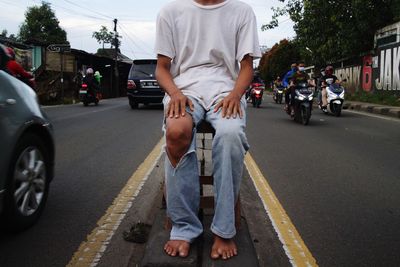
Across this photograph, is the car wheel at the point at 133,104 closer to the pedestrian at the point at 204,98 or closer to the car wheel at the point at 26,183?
the car wheel at the point at 26,183

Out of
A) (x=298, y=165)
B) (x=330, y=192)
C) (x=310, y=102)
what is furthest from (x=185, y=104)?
(x=310, y=102)

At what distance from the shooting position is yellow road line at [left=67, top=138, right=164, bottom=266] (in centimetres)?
296

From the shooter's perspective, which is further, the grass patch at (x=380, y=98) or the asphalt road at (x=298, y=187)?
the grass patch at (x=380, y=98)

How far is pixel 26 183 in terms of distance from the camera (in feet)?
11.1

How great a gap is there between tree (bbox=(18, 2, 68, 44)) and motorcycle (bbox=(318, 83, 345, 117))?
6438 centimetres

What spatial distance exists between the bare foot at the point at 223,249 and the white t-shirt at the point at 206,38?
94cm

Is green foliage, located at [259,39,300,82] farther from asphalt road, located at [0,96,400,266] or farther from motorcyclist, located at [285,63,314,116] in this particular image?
asphalt road, located at [0,96,400,266]

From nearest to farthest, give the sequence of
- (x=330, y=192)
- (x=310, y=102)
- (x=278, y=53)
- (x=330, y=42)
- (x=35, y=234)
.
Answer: (x=35, y=234)
(x=330, y=192)
(x=310, y=102)
(x=330, y=42)
(x=278, y=53)

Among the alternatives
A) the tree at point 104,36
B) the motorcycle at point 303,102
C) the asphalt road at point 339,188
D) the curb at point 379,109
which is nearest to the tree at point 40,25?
the tree at point 104,36

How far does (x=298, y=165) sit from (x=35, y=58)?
25.8m

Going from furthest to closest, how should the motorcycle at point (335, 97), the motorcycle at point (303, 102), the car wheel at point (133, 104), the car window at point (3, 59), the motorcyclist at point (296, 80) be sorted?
the car wheel at point (133, 104) → the motorcycle at point (335, 97) → the motorcyclist at point (296, 80) → the motorcycle at point (303, 102) → the car window at point (3, 59)

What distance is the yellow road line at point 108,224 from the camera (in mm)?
2963

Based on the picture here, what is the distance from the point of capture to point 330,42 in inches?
990

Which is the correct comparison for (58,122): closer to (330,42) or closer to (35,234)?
(35,234)
